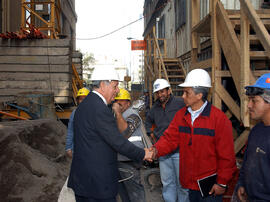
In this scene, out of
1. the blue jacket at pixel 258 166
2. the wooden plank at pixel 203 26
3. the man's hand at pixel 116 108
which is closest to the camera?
the blue jacket at pixel 258 166

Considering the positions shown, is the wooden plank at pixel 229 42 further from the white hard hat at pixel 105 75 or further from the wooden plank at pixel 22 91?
the wooden plank at pixel 22 91

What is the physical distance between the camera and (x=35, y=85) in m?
9.54

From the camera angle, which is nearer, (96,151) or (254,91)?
(254,91)

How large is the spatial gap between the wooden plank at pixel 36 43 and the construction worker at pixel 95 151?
7136mm

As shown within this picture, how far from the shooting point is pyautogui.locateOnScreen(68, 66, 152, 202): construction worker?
2.70 metres

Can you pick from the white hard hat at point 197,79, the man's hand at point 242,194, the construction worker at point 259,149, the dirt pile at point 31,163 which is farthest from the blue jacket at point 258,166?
the dirt pile at point 31,163

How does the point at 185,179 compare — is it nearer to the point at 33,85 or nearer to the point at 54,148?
the point at 54,148

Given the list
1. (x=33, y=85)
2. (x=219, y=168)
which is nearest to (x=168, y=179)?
(x=219, y=168)

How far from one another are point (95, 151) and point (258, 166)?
147cm

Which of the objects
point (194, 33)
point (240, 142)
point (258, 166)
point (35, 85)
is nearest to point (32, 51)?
point (35, 85)

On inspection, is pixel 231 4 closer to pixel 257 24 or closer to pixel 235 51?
pixel 235 51

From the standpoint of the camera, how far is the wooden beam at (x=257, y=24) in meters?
3.51

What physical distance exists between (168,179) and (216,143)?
6.28 feet

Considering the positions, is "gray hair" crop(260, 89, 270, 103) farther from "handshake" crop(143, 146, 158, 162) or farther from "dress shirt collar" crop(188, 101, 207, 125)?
"handshake" crop(143, 146, 158, 162)
